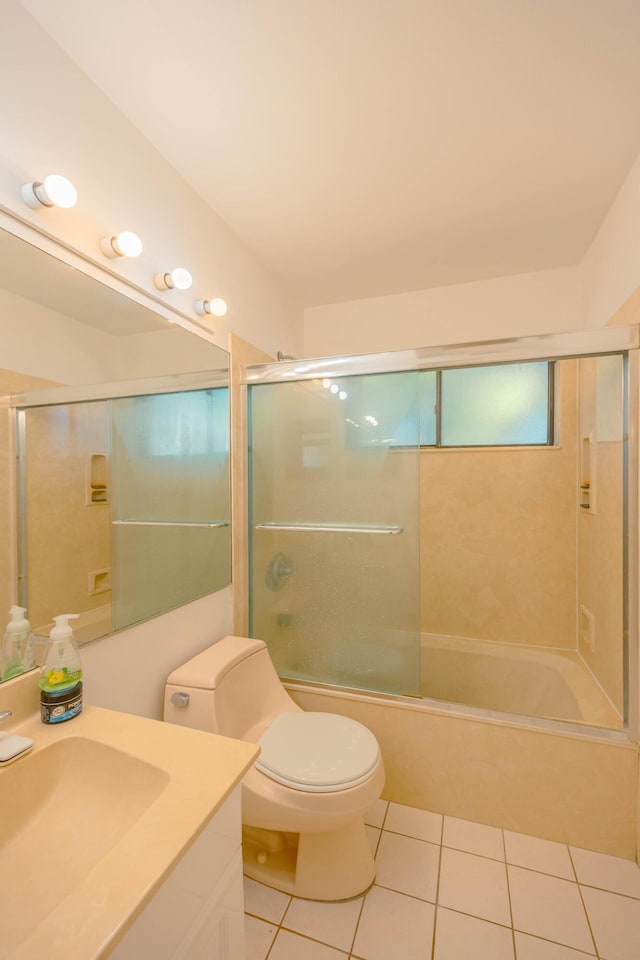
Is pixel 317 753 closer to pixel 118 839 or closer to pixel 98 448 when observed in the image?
pixel 118 839

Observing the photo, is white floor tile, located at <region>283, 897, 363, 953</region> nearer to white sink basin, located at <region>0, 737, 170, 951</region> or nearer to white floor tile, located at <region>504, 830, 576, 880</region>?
white floor tile, located at <region>504, 830, 576, 880</region>

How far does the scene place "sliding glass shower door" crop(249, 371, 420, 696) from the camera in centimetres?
179

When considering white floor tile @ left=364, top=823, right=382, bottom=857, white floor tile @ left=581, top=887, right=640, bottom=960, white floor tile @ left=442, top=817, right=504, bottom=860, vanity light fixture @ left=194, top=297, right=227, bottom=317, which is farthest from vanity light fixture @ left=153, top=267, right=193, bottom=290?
white floor tile @ left=581, top=887, right=640, bottom=960

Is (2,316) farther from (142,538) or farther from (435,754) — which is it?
(435,754)

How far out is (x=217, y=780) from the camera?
745mm

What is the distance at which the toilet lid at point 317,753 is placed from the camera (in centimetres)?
122

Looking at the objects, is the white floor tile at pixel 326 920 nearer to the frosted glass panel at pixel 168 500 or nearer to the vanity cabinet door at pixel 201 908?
the vanity cabinet door at pixel 201 908

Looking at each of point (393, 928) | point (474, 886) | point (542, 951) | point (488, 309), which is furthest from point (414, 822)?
point (488, 309)

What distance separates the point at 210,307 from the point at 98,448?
734 millimetres

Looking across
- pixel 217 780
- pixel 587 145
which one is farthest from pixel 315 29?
pixel 217 780

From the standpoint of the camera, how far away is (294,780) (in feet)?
4.00

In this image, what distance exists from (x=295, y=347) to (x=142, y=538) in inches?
60.3

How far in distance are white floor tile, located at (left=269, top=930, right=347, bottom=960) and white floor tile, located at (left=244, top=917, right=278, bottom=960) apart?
21 millimetres

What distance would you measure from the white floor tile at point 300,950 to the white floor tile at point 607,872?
828 mm
